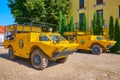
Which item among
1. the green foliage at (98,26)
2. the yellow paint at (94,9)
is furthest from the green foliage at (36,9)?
the green foliage at (98,26)

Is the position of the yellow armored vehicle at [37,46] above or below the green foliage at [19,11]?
below

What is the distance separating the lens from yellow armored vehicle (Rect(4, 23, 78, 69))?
8.81 metres

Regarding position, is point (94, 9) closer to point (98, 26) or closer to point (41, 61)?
point (98, 26)

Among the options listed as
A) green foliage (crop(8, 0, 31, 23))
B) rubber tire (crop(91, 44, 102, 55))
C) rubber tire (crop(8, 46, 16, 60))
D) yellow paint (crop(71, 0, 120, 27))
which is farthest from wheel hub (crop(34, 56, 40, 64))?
green foliage (crop(8, 0, 31, 23))

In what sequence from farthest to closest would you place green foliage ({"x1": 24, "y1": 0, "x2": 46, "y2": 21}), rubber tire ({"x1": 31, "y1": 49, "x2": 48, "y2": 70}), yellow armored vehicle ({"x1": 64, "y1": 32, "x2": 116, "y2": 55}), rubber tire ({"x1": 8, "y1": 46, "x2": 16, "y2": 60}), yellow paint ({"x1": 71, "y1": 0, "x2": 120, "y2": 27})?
1. green foliage ({"x1": 24, "y1": 0, "x2": 46, "y2": 21})
2. yellow paint ({"x1": 71, "y1": 0, "x2": 120, "y2": 27})
3. yellow armored vehicle ({"x1": 64, "y1": 32, "x2": 116, "y2": 55})
4. rubber tire ({"x1": 8, "y1": 46, "x2": 16, "y2": 60})
5. rubber tire ({"x1": 31, "y1": 49, "x2": 48, "y2": 70})

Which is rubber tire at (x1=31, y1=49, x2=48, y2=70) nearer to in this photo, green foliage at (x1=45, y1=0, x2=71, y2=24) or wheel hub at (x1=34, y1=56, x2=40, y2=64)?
wheel hub at (x1=34, y1=56, x2=40, y2=64)

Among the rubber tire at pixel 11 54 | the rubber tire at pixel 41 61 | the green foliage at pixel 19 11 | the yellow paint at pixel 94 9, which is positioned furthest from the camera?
the green foliage at pixel 19 11

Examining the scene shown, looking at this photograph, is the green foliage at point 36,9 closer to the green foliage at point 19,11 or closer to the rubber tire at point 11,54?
the green foliage at point 19,11

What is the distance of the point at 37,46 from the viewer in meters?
9.42

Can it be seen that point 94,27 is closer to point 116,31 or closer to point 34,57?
point 116,31

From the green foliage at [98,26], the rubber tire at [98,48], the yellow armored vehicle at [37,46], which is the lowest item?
the rubber tire at [98,48]

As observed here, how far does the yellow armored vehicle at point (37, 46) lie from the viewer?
881cm

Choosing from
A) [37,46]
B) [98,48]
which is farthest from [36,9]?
[37,46]

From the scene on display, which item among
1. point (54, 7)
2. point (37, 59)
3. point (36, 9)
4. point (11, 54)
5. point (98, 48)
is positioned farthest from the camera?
point (54, 7)
